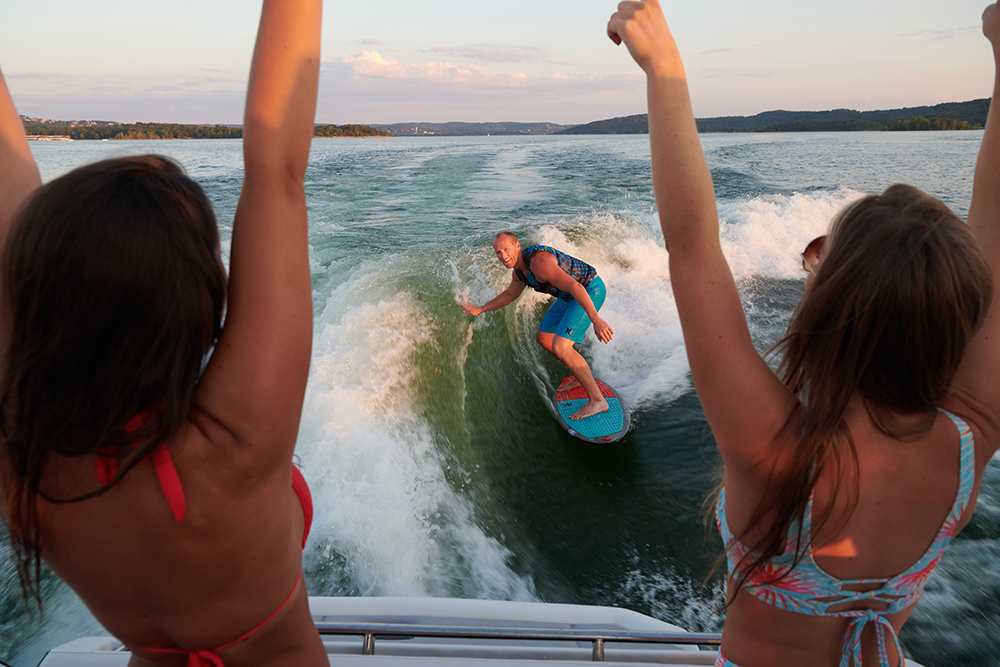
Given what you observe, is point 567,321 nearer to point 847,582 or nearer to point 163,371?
point 847,582

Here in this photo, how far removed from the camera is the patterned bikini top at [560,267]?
512 centimetres

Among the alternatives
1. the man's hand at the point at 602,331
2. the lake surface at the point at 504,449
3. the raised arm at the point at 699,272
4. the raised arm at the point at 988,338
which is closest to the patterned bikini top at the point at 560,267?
the man's hand at the point at 602,331

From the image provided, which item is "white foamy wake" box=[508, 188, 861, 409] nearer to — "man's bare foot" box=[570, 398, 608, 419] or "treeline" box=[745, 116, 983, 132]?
"man's bare foot" box=[570, 398, 608, 419]

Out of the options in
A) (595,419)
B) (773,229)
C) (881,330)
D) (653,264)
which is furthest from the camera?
(773,229)

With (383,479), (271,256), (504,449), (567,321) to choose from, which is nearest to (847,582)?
(271,256)

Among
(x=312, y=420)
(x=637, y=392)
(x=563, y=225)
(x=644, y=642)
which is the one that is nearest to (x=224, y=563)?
(x=644, y=642)

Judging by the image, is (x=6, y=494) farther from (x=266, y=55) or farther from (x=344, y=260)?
(x=344, y=260)

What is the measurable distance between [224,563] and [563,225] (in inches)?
375

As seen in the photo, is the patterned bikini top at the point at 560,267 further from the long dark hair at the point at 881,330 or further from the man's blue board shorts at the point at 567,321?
the long dark hair at the point at 881,330

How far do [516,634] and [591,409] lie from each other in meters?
3.63

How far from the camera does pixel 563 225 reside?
392 inches

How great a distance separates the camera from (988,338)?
976 millimetres

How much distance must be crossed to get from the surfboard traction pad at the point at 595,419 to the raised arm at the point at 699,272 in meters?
4.10

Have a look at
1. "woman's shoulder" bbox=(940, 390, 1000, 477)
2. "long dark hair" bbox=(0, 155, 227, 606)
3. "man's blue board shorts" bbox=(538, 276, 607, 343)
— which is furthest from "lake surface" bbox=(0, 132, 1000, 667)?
"woman's shoulder" bbox=(940, 390, 1000, 477)
